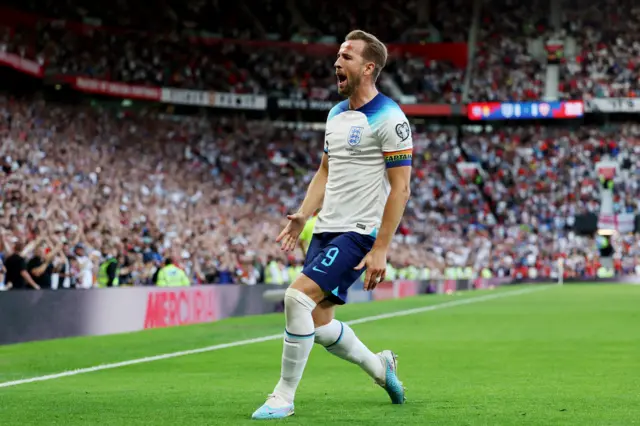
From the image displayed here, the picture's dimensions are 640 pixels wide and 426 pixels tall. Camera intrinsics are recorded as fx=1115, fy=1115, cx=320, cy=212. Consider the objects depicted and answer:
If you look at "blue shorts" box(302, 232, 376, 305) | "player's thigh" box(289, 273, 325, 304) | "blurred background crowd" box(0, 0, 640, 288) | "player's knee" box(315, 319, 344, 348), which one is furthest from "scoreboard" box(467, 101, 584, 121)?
"player's thigh" box(289, 273, 325, 304)

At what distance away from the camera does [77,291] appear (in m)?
18.1

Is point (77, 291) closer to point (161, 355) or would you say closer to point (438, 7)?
point (161, 355)

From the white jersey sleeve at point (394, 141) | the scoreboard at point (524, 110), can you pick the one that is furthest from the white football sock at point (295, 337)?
the scoreboard at point (524, 110)

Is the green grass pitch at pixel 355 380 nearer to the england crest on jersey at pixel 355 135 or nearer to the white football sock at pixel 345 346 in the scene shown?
the white football sock at pixel 345 346

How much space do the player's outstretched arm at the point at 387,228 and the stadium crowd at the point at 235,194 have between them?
551 inches

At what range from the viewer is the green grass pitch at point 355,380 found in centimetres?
732

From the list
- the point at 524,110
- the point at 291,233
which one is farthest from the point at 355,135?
the point at 524,110

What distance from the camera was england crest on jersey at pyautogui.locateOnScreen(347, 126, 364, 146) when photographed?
7.23 meters

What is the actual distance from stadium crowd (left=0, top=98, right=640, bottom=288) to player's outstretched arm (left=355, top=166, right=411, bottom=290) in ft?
45.9

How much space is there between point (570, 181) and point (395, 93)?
35.8ft

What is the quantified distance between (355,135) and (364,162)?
0.61 ft

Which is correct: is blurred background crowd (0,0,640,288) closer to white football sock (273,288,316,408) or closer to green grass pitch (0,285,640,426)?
green grass pitch (0,285,640,426)

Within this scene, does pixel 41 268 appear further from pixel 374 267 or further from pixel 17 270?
pixel 374 267

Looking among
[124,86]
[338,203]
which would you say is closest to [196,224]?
[124,86]
